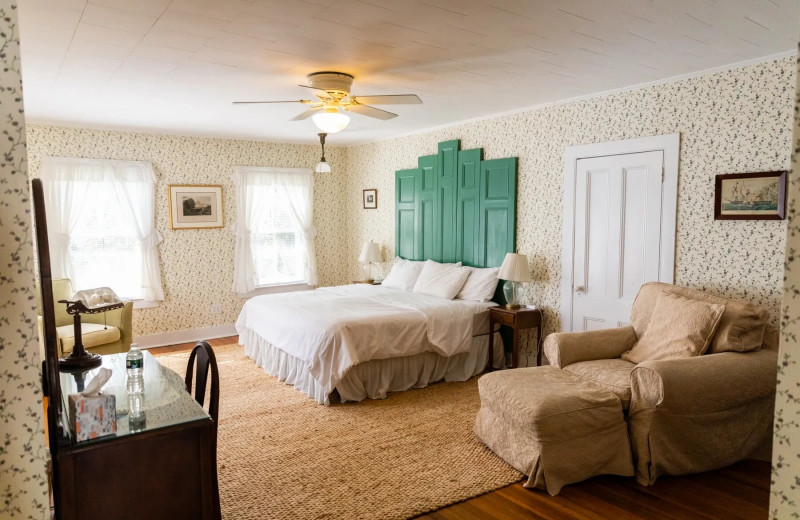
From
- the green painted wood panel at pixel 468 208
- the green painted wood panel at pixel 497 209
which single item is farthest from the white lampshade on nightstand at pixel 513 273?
the green painted wood panel at pixel 468 208

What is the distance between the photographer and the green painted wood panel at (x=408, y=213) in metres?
6.29

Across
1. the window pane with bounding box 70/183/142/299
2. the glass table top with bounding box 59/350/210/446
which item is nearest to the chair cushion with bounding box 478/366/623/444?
the glass table top with bounding box 59/350/210/446

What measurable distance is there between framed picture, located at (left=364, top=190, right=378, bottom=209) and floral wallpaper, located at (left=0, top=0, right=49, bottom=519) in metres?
5.69

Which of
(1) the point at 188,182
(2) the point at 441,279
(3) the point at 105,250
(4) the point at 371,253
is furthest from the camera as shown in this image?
(4) the point at 371,253

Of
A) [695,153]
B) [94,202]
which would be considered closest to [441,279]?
[695,153]

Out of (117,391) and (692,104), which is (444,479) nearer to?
(117,391)

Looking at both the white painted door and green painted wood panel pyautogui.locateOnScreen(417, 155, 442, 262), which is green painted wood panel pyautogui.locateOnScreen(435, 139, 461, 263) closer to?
green painted wood panel pyautogui.locateOnScreen(417, 155, 442, 262)

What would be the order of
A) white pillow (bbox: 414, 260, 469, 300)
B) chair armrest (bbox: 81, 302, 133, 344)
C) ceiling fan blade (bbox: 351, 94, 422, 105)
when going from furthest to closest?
white pillow (bbox: 414, 260, 469, 300) → chair armrest (bbox: 81, 302, 133, 344) → ceiling fan blade (bbox: 351, 94, 422, 105)

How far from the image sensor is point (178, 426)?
1.88m

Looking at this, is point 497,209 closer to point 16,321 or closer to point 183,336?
point 183,336

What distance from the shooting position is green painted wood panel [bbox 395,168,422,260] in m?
6.29

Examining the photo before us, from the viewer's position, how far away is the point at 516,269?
15.3 ft

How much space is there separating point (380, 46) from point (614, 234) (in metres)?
2.38

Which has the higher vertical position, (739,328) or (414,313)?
(739,328)
